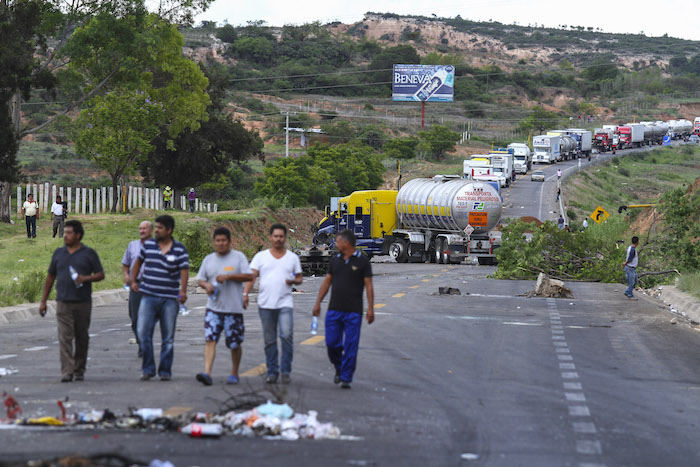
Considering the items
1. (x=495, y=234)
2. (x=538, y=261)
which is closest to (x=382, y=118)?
(x=495, y=234)

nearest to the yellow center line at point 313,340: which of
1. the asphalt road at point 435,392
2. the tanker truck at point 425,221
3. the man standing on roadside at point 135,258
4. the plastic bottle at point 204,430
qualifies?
the asphalt road at point 435,392

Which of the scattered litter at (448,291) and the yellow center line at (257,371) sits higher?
the yellow center line at (257,371)

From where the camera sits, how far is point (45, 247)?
1248 inches

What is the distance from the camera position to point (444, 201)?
4447 cm

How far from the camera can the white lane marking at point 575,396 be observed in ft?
36.4

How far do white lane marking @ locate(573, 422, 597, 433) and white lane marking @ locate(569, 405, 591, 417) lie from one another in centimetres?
44

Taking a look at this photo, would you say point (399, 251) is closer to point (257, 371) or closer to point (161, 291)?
point (257, 371)

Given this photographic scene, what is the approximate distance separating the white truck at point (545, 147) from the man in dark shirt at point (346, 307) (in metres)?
102

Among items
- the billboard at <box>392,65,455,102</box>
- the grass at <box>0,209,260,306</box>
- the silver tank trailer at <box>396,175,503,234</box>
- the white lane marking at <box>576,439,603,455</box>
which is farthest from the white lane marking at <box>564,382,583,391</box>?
the billboard at <box>392,65,455,102</box>

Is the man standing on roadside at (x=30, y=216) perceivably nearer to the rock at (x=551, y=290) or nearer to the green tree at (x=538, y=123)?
the rock at (x=551, y=290)

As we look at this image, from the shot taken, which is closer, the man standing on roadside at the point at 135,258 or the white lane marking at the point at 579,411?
the white lane marking at the point at 579,411

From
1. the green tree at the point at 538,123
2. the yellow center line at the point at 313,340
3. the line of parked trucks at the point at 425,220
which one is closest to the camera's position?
the yellow center line at the point at 313,340

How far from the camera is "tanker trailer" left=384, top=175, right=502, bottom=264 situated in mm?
44219

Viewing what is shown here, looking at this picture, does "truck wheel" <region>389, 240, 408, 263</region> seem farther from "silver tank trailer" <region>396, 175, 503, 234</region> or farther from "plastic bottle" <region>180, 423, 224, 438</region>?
"plastic bottle" <region>180, 423, 224, 438</region>
